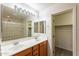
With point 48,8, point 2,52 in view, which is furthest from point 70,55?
point 2,52

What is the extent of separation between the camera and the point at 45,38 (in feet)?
3.51

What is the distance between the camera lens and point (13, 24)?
3.24 ft

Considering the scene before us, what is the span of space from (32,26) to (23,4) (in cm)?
33

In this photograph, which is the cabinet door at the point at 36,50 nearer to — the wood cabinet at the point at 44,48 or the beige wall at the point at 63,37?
the wood cabinet at the point at 44,48

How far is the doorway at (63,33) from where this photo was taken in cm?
98

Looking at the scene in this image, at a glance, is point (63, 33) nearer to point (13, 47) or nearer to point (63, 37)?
point (63, 37)

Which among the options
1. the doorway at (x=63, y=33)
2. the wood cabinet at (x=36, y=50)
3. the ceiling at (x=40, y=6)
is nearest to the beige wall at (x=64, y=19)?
the doorway at (x=63, y=33)

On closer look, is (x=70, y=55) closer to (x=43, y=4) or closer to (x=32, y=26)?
(x=32, y=26)

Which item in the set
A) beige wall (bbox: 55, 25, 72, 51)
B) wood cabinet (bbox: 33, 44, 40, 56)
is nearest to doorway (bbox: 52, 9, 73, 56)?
beige wall (bbox: 55, 25, 72, 51)

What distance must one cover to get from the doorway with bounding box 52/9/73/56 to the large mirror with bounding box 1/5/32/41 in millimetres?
415

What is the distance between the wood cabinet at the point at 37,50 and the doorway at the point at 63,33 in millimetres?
128

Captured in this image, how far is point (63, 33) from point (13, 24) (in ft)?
2.26

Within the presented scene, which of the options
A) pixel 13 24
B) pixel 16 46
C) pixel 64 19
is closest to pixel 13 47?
pixel 16 46

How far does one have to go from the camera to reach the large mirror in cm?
96
